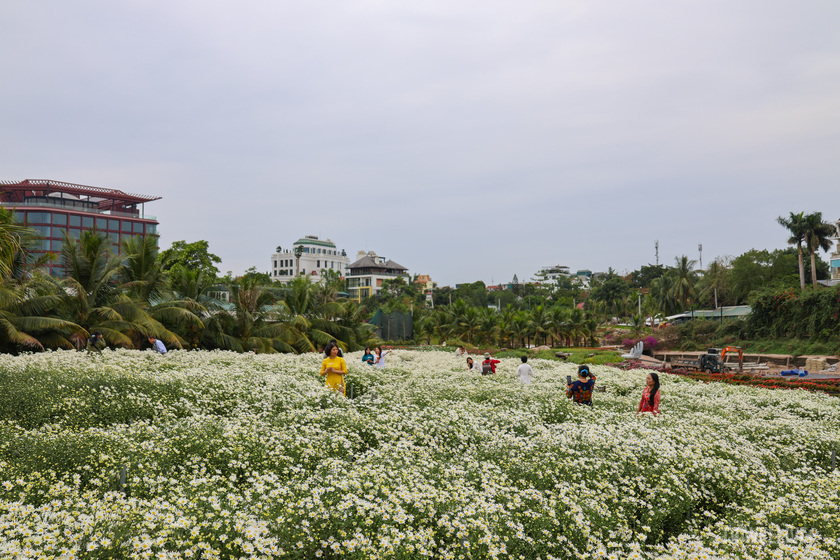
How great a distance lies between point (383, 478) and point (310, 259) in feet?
523

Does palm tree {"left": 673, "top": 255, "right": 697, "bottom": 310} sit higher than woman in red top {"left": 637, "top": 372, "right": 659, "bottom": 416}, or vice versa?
palm tree {"left": 673, "top": 255, "right": 697, "bottom": 310}

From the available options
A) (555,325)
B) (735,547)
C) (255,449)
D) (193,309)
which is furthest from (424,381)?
(555,325)

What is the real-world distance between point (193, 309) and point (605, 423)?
Answer: 21528 mm

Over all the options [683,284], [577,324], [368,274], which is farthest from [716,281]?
[368,274]

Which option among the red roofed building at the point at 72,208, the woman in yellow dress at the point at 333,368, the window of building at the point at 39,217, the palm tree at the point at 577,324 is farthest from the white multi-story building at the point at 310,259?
the woman in yellow dress at the point at 333,368

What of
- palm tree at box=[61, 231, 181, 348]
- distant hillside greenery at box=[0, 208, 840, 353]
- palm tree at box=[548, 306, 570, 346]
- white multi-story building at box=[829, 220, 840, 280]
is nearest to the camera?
distant hillside greenery at box=[0, 208, 840, 353]

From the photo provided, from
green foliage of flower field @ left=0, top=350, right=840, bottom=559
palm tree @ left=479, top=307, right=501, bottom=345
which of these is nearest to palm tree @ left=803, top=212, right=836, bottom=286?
palm tree @ left=479, top=307, right=501, bottom=345

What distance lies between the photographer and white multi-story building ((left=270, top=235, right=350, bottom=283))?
15870cm

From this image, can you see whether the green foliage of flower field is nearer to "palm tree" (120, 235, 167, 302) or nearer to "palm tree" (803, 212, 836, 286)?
"palm tree" (120, 235, 167, 302)

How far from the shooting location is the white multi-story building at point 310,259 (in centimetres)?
15870

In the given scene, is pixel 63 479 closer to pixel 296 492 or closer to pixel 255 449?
pixel 255 449

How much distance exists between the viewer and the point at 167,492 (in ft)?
20.4

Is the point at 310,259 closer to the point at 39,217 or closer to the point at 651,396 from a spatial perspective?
the point at 39,217

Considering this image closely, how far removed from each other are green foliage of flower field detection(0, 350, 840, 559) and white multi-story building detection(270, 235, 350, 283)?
145 meters
